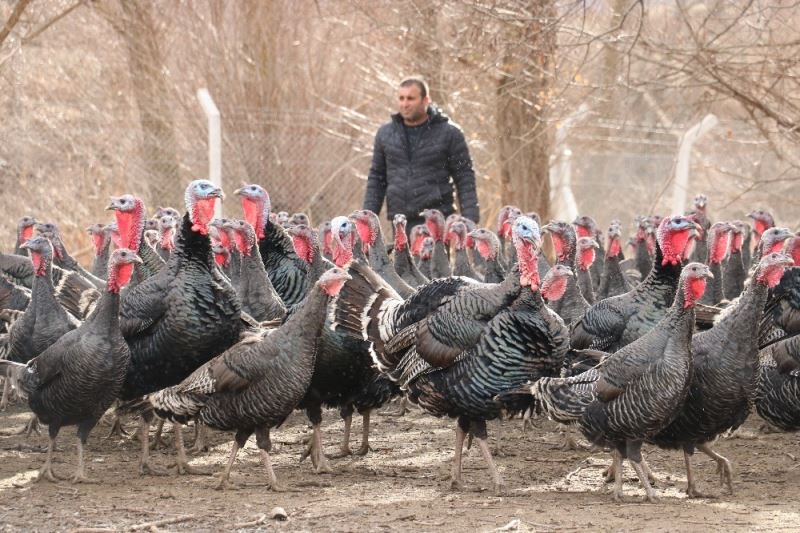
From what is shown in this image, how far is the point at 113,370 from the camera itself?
6527mm

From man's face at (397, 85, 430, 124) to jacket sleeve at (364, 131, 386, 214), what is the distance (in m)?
0.39

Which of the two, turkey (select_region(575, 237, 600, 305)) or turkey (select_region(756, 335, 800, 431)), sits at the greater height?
turkey (select_region(575, 237, 600, 305))

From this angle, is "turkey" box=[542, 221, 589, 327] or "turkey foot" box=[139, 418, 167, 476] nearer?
"turkey foot" box=[139, 418, 167, 476]

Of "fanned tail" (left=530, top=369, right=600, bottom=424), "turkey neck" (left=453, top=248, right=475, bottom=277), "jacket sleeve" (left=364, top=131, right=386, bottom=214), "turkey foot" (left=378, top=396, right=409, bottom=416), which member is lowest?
"turkey foot" (left=378, top=396, right=409, bottom=416)

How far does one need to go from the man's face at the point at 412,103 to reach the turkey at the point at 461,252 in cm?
104

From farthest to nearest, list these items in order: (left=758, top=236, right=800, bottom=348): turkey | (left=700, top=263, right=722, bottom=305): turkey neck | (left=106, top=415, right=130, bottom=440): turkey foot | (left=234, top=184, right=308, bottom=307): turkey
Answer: (left=700, top=263, right=722, bottom=305): turkey neck
(left=234, top=184, right=308, bottom=307): turkey
(left=106, top=415, right=130, bottom=440): turkey foot
(left=758, top=236, right=800, bottom=348): turkey

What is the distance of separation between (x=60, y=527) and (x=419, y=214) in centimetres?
567

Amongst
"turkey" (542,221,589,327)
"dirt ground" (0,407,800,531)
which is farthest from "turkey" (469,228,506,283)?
"dirt ground" (0,407,800,531)

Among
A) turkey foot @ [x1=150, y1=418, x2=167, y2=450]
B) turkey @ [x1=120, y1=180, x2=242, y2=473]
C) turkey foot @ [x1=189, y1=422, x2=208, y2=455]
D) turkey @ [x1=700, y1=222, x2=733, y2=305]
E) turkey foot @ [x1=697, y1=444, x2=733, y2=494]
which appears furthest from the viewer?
turkey @ [x1=700, y1=222, x2=733, y2=305]

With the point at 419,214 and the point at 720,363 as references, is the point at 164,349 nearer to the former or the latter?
the point at 720,363

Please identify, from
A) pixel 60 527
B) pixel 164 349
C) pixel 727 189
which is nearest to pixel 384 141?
pixel 164 349

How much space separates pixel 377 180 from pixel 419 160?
0.49 meters

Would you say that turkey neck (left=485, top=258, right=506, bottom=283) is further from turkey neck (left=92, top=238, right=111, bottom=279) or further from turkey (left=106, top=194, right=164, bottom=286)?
turkey neck (left=92, top=238, right=111, bottom=279)

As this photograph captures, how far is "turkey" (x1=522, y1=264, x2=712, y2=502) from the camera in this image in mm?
5941
